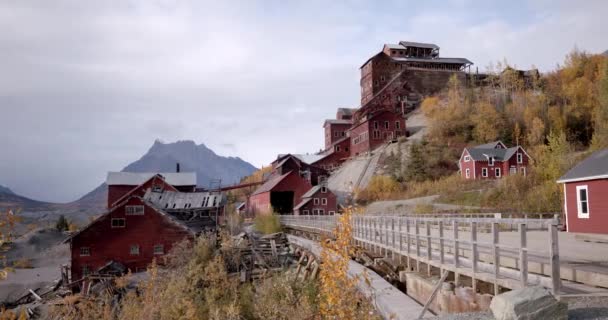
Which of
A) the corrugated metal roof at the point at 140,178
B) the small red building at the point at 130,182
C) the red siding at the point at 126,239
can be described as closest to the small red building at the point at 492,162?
the red siding at the point at 126,239

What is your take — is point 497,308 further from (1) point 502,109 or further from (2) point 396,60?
(2) point 396,60

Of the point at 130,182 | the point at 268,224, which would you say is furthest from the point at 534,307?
the point at 130,182

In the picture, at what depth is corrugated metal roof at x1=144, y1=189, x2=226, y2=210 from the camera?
42.6 meters

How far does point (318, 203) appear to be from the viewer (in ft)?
173

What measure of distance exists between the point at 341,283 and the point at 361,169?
6129 centimetres

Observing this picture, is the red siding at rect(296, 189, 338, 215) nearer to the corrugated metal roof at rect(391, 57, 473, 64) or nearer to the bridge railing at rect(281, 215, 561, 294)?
the bridge railing at rect(281, 215, 561, 294)

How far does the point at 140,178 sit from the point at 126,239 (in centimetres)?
3053

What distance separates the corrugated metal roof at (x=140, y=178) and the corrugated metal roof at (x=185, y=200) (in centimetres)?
1597

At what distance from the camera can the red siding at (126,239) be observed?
32656mm

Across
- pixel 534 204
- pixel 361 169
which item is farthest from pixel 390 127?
pixel 534 204

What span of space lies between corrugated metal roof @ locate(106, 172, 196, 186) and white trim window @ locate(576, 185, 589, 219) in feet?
170

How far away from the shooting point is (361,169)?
6838 centimetres

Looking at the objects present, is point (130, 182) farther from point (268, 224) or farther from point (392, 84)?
point (392, 84)

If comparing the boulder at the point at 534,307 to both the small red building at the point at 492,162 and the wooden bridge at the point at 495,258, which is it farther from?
the small red building at the point at 492,162
